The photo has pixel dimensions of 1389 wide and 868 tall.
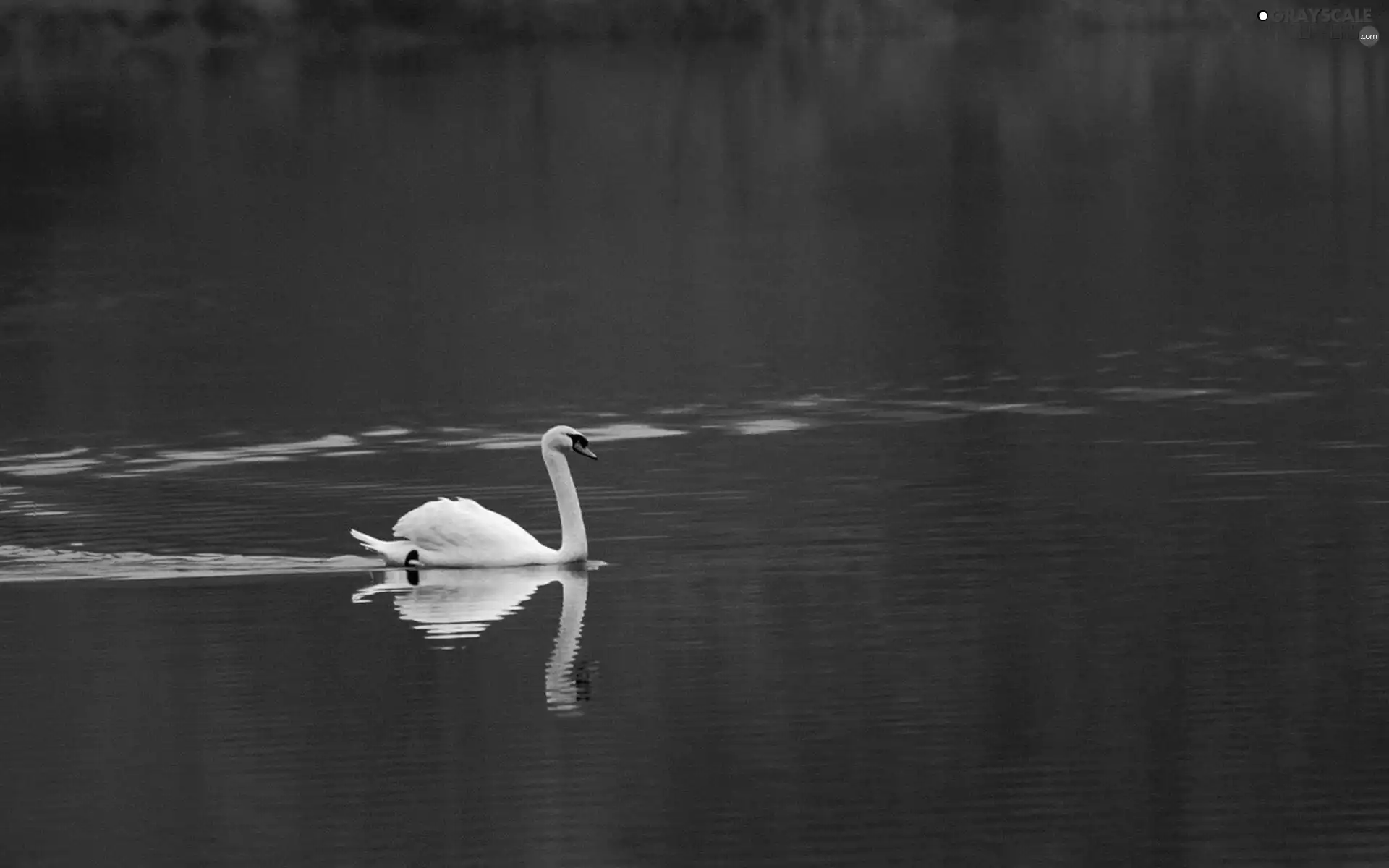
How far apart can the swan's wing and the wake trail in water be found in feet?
1.59

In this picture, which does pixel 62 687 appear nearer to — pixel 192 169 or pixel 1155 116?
pixel 192 169

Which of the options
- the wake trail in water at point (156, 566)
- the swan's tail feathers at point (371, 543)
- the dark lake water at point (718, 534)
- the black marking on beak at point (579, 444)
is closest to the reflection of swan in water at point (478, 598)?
the dark lake water at point (718, 534)

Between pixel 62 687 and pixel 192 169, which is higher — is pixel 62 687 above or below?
below

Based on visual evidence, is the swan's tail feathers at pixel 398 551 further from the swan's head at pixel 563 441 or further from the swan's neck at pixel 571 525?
the swan's head at pixel 563 441

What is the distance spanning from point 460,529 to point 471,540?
11 cm

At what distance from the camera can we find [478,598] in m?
19.6

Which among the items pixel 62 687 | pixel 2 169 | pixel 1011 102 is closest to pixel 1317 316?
pixel 62 687

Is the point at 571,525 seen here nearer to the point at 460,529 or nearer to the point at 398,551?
the point at 460,529

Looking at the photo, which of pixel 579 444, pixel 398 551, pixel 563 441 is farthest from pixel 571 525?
pixel 398 551

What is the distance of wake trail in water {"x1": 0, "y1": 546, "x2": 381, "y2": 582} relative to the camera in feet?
66.6

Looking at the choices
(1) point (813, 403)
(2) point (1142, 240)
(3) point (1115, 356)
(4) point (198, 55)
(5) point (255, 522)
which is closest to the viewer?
(5) point (255, 522)

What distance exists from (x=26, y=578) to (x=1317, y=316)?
1848cm

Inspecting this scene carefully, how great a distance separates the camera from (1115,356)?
31703 mm

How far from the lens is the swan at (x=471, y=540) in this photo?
66.1 feet
